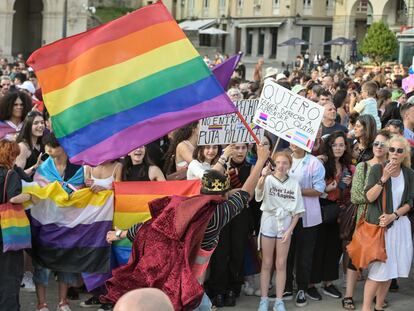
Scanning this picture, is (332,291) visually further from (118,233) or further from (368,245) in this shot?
(118,233)

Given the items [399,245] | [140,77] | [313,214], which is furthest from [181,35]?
[399,245]

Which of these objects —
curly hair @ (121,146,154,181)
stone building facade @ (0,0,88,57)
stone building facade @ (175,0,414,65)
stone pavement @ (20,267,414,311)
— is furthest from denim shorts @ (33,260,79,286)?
stone building facade @ (175,0,414,65)

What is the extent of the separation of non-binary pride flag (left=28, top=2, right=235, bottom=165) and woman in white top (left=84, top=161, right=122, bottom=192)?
0.83 m

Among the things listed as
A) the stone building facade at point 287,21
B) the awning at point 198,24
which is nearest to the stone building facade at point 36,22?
the stone building facade at point 287,21

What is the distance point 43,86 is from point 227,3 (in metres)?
64.3

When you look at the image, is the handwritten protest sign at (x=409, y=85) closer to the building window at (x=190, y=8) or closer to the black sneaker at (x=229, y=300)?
the black sneaker at (x=229, y=300)

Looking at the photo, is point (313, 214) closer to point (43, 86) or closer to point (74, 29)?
point (43, 86)

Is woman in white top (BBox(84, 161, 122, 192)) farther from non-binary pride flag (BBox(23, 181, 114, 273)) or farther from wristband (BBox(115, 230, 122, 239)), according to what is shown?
wristband (BBox(115, 230, 122, 239))

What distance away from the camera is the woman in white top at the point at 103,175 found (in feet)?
24.4

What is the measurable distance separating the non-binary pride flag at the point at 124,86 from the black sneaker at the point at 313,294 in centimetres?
270

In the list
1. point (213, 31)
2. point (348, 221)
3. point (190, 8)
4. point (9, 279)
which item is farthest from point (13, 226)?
point (190, 8)

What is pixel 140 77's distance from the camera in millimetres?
6883

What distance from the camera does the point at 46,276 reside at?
737 cm

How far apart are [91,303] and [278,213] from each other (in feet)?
6.91
